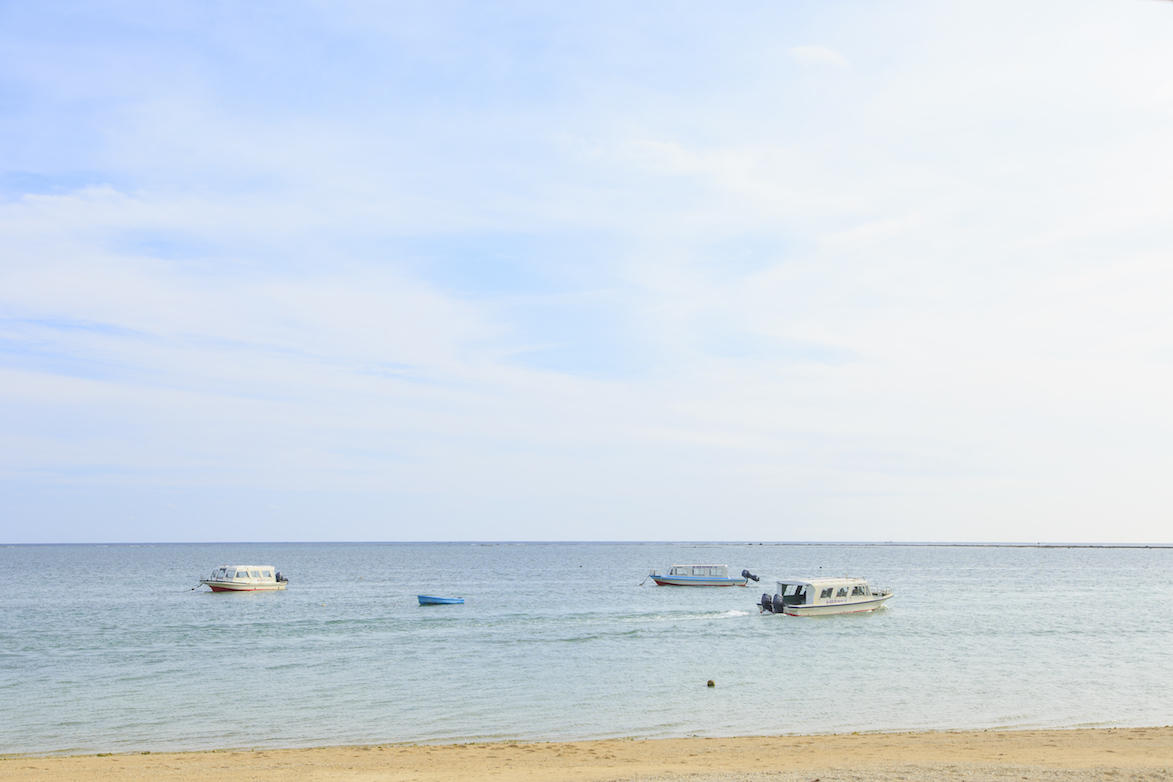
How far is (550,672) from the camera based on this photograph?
41.3 meters

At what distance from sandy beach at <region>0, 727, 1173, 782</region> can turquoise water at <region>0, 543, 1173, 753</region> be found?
8.78 ft

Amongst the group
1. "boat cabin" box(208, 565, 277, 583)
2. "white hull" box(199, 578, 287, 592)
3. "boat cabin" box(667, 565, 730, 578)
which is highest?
"boat cabin" box(667, 565, 730, 578)

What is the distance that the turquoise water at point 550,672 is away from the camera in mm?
30172

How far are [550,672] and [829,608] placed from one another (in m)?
31.9

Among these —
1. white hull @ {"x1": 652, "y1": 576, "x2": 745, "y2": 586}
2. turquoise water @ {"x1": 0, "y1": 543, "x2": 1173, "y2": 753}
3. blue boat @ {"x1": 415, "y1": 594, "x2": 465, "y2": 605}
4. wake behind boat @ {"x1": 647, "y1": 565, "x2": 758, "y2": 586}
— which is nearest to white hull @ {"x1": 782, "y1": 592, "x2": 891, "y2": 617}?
turquoise water @ {"x1": 0, "y1": 543, "x2": 1173, "y2": 753}

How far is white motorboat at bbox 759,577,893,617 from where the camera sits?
218ft

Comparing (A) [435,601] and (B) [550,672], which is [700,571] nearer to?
(A) [435,601]

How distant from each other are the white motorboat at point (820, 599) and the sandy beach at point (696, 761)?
3900 cm

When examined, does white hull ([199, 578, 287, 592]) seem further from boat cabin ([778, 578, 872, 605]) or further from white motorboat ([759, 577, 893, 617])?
boat cabin ([778, 578, 872, 605])

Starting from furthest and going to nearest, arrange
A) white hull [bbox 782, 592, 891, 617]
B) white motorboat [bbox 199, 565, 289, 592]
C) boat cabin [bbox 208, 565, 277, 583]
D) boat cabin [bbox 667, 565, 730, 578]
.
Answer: boat cabin [bbox 667, 565, 730, 578], boat cabin [bbox 208, 565, 277, 583], white motorboat [bbox 199, 565, 289, 592], white hull [bbox 782, 592, 891, 617]

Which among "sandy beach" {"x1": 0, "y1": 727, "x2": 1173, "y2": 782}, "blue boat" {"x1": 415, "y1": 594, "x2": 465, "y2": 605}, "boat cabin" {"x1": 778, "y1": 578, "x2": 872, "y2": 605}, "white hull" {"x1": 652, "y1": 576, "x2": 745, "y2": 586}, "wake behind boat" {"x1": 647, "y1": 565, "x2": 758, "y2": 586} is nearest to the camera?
"sandy beach" {"x1": 0, "y1": 727, "x2": 1173, "y2": 782}

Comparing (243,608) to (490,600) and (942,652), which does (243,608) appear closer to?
(490,600)

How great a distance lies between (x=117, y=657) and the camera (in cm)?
4772

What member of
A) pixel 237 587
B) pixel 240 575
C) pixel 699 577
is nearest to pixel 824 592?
pixel 699 577
